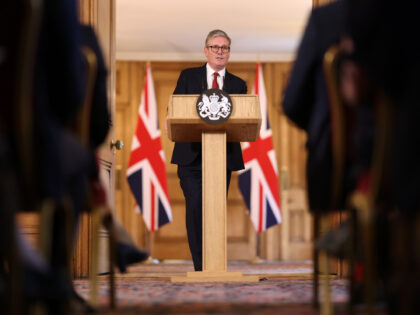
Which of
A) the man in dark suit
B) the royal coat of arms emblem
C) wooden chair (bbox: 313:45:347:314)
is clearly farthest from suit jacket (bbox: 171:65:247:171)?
wooden chair (bbox: 313:45:347:314)

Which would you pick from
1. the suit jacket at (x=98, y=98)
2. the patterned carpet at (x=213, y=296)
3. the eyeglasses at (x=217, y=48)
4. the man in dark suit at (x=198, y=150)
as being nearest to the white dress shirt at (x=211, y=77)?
the man in dark suit at (x=198, y=150)

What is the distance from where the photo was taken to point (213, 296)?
2238 mm

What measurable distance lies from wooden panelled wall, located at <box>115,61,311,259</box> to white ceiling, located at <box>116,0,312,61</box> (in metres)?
0.16

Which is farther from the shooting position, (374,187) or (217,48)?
(217,48)

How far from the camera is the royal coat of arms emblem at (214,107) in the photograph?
2.88m

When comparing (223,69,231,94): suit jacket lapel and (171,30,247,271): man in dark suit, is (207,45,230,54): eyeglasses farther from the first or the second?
(223,69,231,94): suit jacket lapel

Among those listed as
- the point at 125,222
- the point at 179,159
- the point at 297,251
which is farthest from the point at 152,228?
the point at 179,159

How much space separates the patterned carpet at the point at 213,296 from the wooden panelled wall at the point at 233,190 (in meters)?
3.48

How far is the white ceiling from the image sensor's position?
18.9 ft

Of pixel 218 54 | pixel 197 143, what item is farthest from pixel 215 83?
pixel 197 143

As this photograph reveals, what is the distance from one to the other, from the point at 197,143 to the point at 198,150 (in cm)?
5

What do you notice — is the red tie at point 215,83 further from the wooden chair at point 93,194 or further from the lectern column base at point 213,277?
the wooden chair at point 93,194

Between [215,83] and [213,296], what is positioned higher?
[215,83]

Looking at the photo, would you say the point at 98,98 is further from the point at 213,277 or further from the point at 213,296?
the point at 213,277
